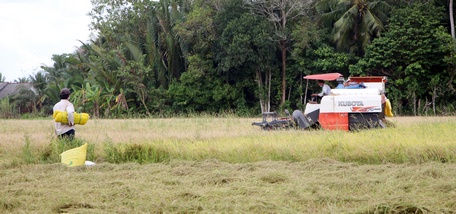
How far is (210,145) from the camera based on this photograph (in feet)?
26.8

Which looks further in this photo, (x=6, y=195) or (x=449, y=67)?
(x=449, y=67)

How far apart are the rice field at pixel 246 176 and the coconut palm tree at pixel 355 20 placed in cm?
1591

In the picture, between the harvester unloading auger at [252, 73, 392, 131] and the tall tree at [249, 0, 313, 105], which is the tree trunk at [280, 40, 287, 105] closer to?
the tall tree at [249, 0, 313, 105]

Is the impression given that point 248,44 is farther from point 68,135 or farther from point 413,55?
point 68,135

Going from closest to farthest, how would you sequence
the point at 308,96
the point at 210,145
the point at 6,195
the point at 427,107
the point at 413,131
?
the point at 6,195 < the point at 210,145 < the point at 413,131 < the point at 427,107 < the point at 308,96

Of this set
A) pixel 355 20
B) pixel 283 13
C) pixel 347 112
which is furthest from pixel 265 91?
pixel 347 112

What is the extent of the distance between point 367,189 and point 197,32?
68.5 ft

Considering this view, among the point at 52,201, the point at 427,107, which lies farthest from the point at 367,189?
the point at 427,107

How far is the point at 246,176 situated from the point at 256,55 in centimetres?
1898

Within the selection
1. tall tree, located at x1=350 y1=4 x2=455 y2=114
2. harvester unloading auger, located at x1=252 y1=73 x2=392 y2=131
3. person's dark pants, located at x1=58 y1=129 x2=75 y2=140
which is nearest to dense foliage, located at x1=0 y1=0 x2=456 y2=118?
tall tree, located at x1=350 y1=4 x2=455 y2=114

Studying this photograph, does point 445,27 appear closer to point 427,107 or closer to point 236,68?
point 427,107

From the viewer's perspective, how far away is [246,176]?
237 inches

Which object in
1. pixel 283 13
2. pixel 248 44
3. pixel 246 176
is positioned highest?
pixel 283 13

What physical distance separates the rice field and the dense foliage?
14435mm
